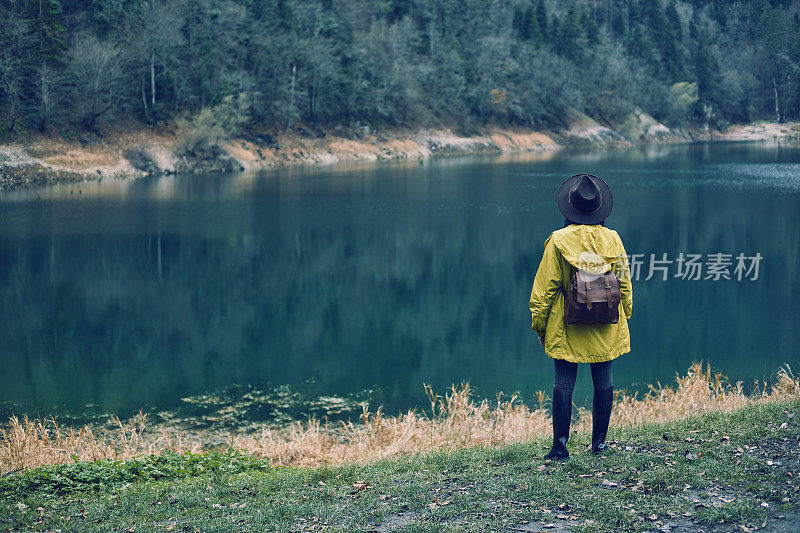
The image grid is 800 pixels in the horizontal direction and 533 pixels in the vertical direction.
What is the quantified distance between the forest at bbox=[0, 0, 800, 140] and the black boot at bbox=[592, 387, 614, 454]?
1929 inches

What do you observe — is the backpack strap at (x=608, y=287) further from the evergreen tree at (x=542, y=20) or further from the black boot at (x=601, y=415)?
the evergreen tree at (x=542, y=20)

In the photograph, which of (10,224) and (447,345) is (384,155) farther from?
(447,345)

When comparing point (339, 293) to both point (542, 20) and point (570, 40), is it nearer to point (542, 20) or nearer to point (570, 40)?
point (570, 40)

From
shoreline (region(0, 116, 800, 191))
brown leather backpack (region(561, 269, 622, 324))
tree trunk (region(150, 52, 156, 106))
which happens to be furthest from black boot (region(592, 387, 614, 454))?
tree trunk (region(150, 52, 156, 106))

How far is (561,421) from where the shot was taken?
21.0 feet

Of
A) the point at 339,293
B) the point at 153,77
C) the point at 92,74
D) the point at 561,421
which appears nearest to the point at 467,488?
the point at 561,421

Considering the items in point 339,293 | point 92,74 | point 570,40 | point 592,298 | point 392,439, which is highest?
point 570,40

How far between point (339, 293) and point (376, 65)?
61.5 m

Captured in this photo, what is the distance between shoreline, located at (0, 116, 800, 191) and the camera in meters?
47.3

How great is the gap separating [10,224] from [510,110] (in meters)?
69.4

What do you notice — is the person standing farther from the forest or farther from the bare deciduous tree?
the bare deciduous tree

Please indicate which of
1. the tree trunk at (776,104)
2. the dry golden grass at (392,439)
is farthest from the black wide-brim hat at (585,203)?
the tree trunk at (776,104)

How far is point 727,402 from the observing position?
10602 mm

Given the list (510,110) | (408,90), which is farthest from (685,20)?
(408,90)
